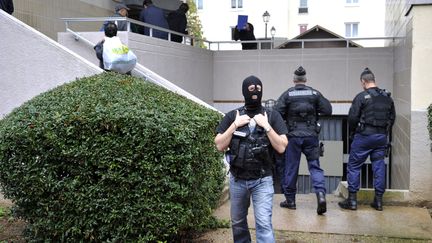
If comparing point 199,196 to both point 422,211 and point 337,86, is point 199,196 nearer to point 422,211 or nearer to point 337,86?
point 422,211

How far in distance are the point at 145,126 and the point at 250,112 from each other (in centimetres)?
91

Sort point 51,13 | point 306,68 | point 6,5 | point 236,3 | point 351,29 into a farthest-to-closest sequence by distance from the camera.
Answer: point 236,3, point 351,29, point 306,68, point 51,13, point 6,5

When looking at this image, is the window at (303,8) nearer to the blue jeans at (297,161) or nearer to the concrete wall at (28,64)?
the concrete wall at (28,64)

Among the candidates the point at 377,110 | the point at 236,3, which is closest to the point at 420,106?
the point at 377,110

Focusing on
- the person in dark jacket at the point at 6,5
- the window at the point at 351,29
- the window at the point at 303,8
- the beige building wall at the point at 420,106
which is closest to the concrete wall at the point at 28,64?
the person in dark jacket at the point at 6,5

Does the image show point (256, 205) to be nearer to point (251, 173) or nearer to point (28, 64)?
point (251, 173)

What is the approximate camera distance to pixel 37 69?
8.06 meters

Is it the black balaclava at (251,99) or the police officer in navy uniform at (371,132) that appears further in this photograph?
the police officer in navy uniform at (371,132)

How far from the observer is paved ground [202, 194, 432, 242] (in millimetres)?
5355

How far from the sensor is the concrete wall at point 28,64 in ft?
Answer: 25.9

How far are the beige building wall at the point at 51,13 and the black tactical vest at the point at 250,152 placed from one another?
745 cm

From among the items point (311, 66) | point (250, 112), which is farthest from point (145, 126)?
point (311, 66)

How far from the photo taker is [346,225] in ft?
19.1

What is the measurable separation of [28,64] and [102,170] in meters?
4.30
